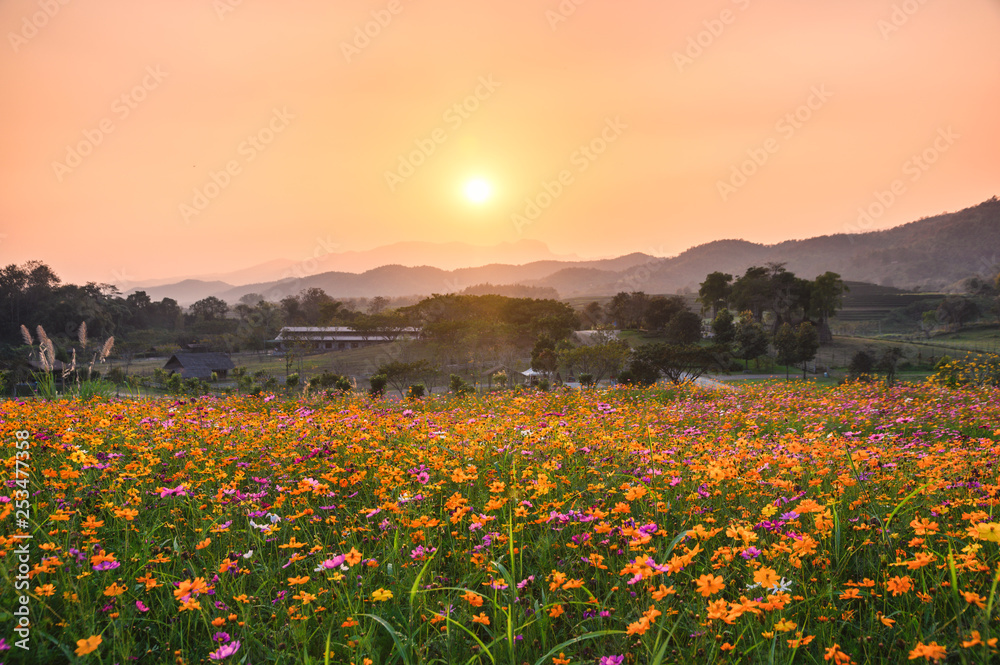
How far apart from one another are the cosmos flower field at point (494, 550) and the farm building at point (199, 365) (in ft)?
183

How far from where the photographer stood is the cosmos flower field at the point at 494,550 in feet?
7.69

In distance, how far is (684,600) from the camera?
283cm

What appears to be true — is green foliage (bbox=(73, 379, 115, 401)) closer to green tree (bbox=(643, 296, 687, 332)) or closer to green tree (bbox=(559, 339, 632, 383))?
green tree (bbox=(559, 339, 632, 383))

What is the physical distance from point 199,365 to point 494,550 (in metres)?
61.6

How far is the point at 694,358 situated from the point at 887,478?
1092 inches

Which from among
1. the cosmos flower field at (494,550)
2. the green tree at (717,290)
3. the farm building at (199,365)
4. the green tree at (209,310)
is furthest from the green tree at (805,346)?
the green tree at (209,310)

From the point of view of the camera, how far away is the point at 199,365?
182 ft

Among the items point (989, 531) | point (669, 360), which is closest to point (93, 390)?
point (989, 531)

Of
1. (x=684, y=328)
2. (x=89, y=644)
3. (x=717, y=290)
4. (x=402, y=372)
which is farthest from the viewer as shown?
(x=717, y=290)

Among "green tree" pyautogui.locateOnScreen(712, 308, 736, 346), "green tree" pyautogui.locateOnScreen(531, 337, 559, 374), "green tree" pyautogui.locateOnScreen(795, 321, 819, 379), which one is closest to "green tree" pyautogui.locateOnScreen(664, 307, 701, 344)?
"green tree" pyautogui.locateOnScreen(712, 308, 736, 346)

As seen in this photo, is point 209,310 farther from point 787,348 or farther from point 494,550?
point 494,550

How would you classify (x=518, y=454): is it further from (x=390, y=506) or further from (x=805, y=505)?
(x=805, y=505)

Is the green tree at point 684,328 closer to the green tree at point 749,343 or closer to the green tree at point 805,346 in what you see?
the green tree at point 749,343

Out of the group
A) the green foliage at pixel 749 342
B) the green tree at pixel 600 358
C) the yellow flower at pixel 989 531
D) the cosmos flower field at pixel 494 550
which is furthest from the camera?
the green foliage at pixel 749 342
